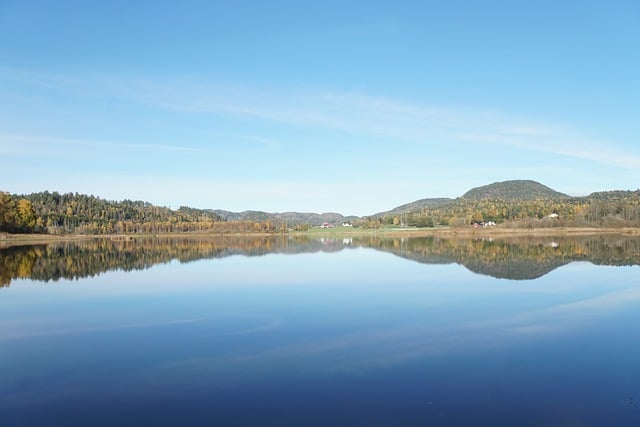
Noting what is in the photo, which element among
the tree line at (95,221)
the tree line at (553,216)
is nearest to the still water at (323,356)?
the tree line at (553,216)

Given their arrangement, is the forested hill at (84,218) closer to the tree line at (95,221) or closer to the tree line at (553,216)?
the tree line at (95,221)

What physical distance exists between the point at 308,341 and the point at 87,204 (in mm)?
201623

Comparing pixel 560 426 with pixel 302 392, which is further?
pixel 302 392

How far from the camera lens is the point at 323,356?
12078mm

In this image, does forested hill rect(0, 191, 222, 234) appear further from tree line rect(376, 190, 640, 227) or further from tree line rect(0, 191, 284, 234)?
tree line rect(376, 190, 640, 227)

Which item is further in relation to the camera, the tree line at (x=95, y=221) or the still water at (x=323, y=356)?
the tree line at (x=95, y=221)

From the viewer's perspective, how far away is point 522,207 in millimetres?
178750

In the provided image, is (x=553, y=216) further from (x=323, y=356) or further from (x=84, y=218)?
(x=84, y=218)

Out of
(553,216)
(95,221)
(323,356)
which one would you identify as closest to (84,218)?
(95,221)

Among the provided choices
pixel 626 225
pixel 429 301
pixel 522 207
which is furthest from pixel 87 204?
pixel 429 301

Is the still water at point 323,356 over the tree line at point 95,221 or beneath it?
beneath

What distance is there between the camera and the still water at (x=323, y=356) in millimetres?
8508

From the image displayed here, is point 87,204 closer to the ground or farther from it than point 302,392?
farther from it

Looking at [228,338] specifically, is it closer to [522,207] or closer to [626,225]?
[626,225]
